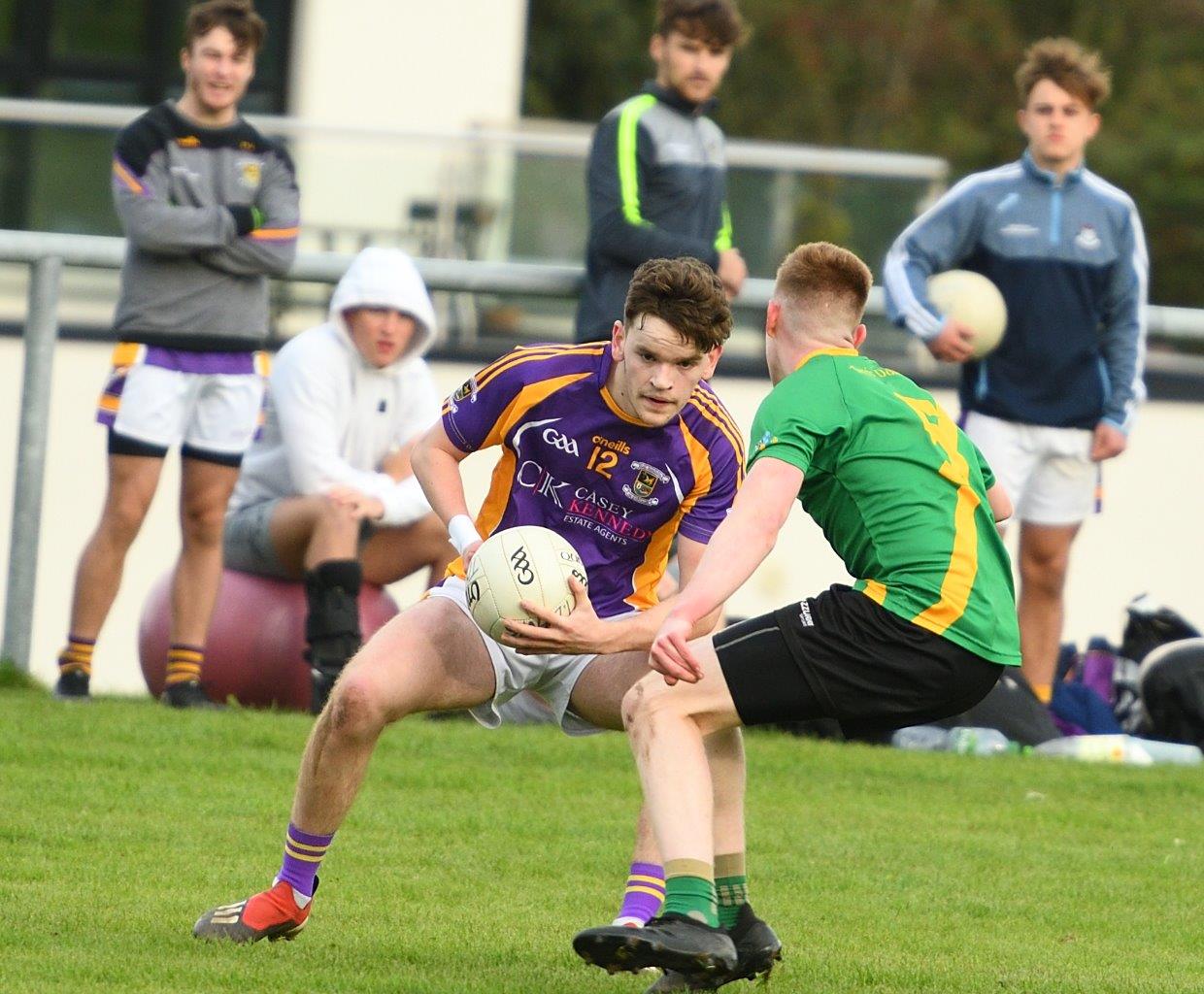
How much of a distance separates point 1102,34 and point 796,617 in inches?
1618

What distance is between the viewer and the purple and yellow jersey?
620 cm

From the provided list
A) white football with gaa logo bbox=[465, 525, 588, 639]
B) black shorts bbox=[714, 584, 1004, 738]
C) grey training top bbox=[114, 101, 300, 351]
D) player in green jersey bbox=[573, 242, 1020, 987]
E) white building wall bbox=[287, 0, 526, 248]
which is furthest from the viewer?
white building wall bbox=[287, 0, 526, 248]

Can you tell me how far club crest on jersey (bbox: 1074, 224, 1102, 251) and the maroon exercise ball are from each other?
3.47 meters

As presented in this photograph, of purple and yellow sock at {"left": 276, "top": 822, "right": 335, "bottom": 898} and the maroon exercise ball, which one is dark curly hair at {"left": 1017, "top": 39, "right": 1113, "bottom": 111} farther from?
purple and yellow sock at {"left": 276, "top": 822, "right": 335, "bottom": 898}

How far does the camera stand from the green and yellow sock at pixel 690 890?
535 centimetres

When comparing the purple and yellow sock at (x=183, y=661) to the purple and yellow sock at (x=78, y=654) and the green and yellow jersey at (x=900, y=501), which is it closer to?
the purple and yellow sock at (x=78, y=654)

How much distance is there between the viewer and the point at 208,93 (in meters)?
9.17

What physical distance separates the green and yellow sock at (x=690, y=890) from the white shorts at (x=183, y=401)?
170 inches

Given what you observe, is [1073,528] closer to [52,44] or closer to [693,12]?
[693,12]

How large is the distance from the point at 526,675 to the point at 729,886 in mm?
825

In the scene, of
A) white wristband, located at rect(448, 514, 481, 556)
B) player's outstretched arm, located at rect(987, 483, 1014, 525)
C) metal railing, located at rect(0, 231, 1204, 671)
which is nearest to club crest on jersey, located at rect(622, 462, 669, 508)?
white wristband, located at rect(448, 514, 481, 556)

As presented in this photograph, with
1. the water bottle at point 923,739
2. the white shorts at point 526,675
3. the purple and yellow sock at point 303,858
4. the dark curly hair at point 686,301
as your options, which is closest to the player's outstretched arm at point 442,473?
the white shorts at point 526,675

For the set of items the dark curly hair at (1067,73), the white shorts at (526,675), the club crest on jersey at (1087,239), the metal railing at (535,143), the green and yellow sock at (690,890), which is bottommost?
the green and yellow sock at (690,890)

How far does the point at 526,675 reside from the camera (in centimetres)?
623
